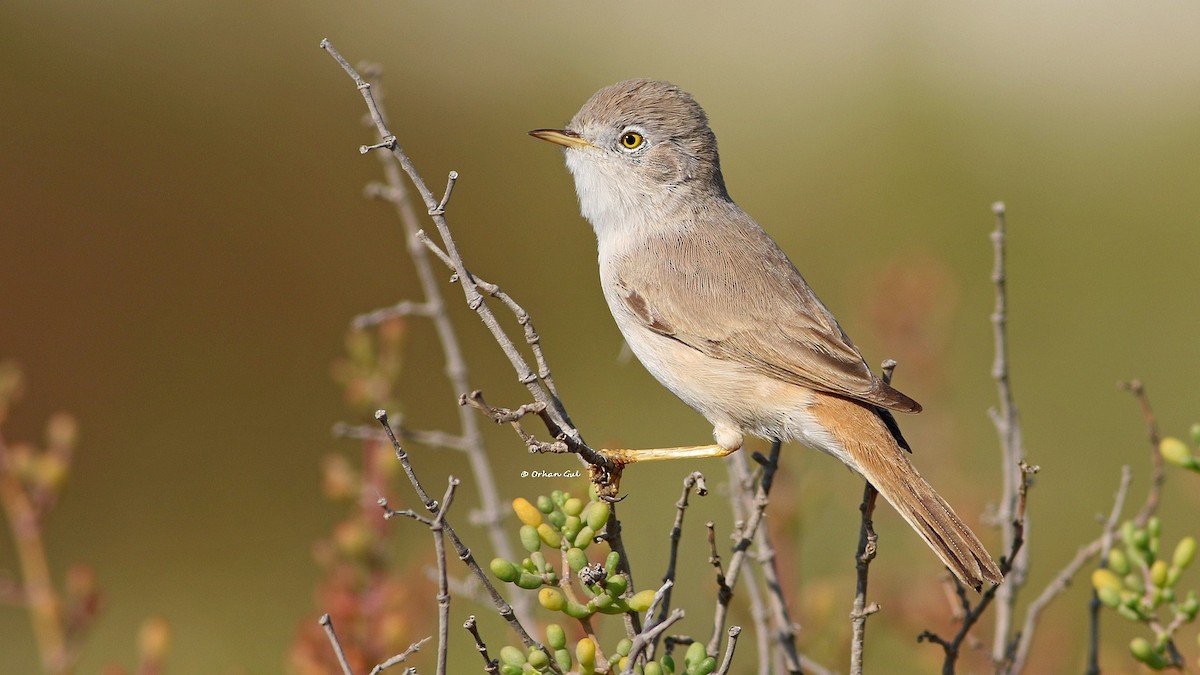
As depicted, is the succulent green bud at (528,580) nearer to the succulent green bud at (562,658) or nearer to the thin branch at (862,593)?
the succulent green bud at (562,658)

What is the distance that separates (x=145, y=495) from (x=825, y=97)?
24.7ft

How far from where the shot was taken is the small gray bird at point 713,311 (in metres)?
2.92

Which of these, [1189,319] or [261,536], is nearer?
[261,536]

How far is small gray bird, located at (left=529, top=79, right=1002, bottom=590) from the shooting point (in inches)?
115

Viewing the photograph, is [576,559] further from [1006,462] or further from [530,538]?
[1006,462]

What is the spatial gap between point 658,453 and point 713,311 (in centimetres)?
53

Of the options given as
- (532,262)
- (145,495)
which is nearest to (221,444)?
(145,495)

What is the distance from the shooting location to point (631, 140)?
12.1 ft

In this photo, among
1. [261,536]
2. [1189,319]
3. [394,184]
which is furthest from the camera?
[1189,319]

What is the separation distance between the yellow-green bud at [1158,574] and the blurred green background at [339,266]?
3.89 metres

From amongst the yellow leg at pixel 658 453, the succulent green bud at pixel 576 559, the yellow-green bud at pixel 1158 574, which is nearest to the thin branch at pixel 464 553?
the succulent green bud at pixel 576 559

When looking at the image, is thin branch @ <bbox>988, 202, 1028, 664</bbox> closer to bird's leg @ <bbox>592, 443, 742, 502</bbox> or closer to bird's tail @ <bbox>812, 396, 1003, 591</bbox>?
bird's tail @ <bbox>812, 396, 1003, 591</bbox>

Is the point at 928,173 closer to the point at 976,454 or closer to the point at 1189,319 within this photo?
the point at 1189,319

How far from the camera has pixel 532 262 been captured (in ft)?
30.3
